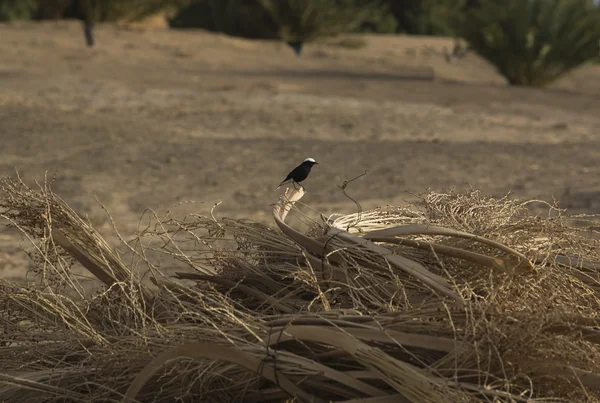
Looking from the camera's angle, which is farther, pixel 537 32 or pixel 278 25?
pixel 278 25

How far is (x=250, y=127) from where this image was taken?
980cm

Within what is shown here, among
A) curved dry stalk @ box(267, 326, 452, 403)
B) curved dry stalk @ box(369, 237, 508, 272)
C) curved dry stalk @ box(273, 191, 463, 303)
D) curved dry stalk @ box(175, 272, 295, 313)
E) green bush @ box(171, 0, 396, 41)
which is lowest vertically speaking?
green bush @ box(171, 0, 396, 41)

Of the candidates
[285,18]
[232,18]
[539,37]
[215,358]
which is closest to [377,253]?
[215,358]

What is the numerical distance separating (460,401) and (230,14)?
17.4 m

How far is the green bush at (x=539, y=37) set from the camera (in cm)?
1473

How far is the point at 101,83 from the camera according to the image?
1131 centimetres

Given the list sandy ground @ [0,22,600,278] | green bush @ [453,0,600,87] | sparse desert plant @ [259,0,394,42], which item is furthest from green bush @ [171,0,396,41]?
green bush @ [453,0,600,87]

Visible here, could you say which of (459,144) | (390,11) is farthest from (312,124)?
(390,11)

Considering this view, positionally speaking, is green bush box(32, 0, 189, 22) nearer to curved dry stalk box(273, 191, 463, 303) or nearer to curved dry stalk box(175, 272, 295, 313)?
curved dry stalk box(175, 272, 295, 313)

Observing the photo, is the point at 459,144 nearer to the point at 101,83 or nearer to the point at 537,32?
the point at 101,83

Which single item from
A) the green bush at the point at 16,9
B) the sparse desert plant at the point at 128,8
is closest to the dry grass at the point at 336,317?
the sparse desert plant at the point at 128,8

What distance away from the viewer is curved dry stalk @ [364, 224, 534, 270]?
2334 mm

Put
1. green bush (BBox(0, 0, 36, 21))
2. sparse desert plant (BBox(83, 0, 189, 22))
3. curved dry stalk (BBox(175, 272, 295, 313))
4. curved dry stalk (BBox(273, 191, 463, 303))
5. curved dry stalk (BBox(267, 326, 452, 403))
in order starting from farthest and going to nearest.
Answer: green bush (BBox(0, 0, 36, 21)) < sparse desert plant (BBox(83, 0, 189, 22)) < curved dry stalk (BBox(175, 272, 295, 313)) < curved dry stalk (BBox(273, 191, 463, 303)) < curved dry stalk (BBox(267, 326, 452, 403))

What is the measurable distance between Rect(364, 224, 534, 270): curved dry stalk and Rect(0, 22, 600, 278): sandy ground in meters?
1.86
